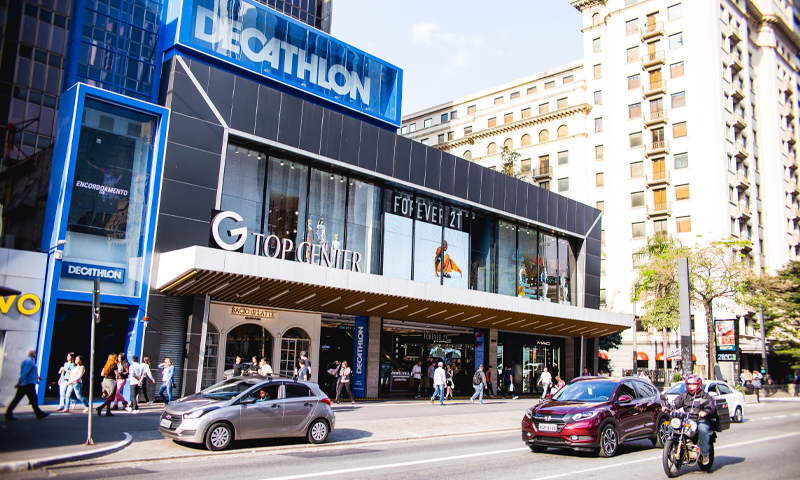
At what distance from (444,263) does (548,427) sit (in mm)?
17654

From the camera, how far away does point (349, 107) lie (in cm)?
2820

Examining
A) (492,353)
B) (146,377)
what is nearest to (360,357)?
(492,353)

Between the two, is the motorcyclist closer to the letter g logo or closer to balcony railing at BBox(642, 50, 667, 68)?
the letter g logo

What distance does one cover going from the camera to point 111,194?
Answer: 770 inches

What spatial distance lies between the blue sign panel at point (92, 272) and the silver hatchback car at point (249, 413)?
8.06 m

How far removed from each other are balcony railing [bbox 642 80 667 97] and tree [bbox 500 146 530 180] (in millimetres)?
15261

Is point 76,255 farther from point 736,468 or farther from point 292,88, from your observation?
point 736,468

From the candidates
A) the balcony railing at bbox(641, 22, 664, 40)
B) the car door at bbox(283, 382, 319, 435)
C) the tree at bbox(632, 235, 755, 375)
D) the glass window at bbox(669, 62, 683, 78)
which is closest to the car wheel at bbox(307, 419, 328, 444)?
the car door at bbox(283, 382, 319, 435)

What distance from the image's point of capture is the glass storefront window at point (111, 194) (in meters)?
18.9

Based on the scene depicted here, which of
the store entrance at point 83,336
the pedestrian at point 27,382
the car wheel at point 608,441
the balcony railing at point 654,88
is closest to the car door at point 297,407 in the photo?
the pedestrian at point 27,382

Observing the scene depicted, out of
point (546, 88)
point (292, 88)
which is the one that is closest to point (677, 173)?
point (546, 88)

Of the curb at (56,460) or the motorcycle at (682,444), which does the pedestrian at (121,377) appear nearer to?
the curb at (56,460)

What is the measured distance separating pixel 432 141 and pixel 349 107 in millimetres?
54162

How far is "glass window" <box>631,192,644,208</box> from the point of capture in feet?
202
